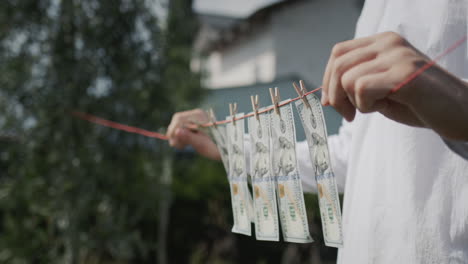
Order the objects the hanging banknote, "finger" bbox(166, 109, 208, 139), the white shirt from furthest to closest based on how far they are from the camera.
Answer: "finger" bbox(166, 109, 208, 139) → the hanging banknote → the white shirt

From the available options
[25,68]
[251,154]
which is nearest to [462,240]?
[251,154]

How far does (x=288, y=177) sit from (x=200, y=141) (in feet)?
1.97

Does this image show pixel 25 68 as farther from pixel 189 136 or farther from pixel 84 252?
pixel 189 136

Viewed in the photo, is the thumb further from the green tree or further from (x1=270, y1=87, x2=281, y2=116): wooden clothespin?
the green tree

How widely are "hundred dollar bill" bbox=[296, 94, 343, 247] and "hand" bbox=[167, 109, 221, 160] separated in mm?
604

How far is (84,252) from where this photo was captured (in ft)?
11.6

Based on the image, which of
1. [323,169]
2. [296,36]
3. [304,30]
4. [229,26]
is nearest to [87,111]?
[323,169]

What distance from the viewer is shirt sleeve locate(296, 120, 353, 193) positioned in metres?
1.27

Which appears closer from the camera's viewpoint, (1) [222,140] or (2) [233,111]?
(2) [233,111]

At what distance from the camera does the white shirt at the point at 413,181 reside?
3.00 feet

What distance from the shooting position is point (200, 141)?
1.55 metres

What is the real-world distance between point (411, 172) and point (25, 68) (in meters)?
3.07

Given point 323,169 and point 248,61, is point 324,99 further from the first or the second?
point 248,61

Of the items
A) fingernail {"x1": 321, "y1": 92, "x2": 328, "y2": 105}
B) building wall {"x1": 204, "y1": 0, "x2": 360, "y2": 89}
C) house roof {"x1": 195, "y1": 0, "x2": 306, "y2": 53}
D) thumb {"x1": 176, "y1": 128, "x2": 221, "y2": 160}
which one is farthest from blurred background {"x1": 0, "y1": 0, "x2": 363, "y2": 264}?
building wall {"x1": 204, "y1": 0, "x2": 360, "y2": 89}
